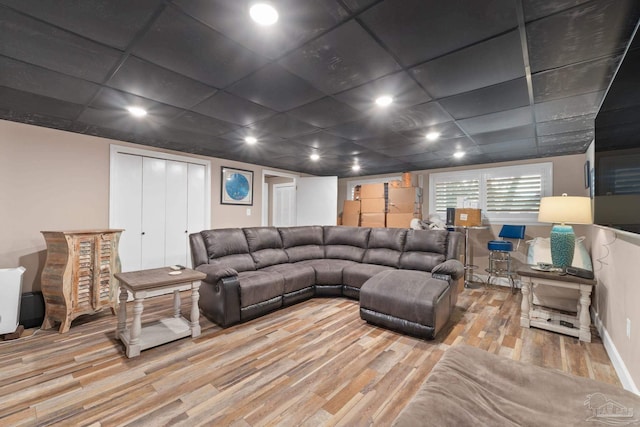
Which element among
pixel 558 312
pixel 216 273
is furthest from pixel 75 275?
pixel 558 312

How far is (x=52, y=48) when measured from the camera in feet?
5.49

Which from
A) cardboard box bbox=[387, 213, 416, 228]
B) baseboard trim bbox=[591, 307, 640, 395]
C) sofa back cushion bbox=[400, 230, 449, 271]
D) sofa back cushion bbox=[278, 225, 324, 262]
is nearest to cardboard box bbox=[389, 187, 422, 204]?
cardboard box bbox=[387, 213, 416, 228]

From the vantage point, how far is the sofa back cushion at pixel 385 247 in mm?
4078

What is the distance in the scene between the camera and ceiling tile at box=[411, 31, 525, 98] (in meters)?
1.63

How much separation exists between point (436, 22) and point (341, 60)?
61 centimetres

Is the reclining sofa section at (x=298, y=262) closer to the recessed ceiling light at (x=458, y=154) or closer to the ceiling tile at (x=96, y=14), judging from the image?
the recessed ceiling light at (x=458, y=154)

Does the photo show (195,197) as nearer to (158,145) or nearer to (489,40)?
(158,145)

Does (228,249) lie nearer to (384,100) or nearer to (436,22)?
(384,100)

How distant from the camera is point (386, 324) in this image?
9.33 ft

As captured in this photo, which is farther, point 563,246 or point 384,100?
point 563,246

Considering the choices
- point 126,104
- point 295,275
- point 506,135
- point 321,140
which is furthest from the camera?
point 321,140

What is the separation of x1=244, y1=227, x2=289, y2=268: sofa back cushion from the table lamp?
11.2 ft

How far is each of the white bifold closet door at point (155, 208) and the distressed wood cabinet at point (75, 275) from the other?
890 mm

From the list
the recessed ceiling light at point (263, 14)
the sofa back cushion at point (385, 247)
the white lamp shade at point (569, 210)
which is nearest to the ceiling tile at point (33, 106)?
the recessed ceiling light at point (263, 14)
